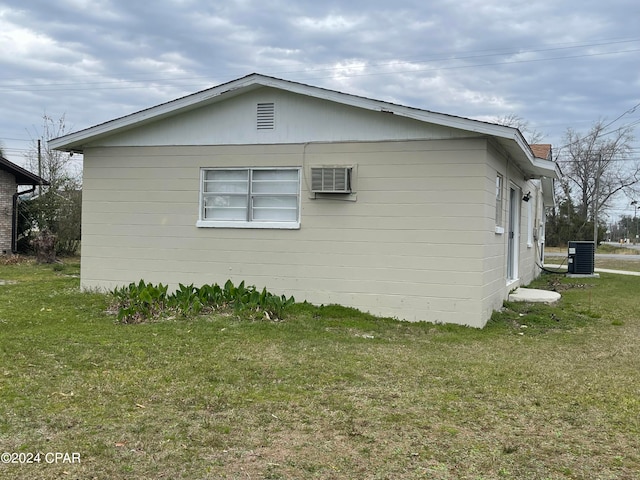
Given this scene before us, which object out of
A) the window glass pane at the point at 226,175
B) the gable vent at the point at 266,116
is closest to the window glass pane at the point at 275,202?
the window glass pane at the point at 226,175

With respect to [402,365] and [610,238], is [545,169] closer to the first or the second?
[402,365]

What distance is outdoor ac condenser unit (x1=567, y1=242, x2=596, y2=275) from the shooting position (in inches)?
699

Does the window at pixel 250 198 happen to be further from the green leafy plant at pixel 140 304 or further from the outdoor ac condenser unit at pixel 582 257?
the outdoor ac condenser unit at pixel 582 257

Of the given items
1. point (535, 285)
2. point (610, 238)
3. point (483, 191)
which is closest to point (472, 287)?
point (483, 191)

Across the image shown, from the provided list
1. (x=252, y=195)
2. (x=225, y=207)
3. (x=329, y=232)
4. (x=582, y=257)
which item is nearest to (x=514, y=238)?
(x=329, y=232)

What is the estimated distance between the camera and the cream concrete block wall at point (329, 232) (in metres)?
8.38

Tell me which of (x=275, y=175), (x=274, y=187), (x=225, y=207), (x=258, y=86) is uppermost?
(x=258, y=86)

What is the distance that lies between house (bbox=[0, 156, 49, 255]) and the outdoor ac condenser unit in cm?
1818

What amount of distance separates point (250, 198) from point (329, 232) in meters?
1.51

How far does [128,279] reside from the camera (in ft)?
33.5

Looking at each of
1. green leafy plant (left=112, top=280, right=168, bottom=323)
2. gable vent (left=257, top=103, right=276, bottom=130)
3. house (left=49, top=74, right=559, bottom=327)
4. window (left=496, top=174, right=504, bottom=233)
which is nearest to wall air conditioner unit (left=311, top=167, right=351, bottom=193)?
house (left=49, top=74, right=559, bottom=327)

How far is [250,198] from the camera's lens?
9.59m

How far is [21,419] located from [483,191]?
21.0 ft

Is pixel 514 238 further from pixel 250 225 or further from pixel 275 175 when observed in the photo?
pixel 250 225
